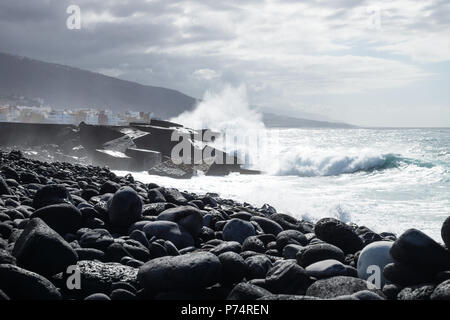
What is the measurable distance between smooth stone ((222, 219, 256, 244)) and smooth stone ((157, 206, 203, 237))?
0.86 ft

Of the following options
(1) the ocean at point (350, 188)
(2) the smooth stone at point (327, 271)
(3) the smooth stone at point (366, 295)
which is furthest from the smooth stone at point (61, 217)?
(1) the ocean at point (350, 188)

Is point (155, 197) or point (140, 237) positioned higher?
point (155, 197)

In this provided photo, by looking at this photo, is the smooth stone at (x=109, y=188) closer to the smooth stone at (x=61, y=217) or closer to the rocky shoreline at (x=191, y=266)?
the rocky shoreline at (x=191, y=266)

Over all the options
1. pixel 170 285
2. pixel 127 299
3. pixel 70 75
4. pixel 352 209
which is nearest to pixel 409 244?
pixel 170 285

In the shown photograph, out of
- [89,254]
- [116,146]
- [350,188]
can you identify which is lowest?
[350,188]

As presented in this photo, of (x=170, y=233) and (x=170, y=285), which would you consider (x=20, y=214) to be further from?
(x=170, y=285)

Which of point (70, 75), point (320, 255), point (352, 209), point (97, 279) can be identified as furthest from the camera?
point (70, 75)

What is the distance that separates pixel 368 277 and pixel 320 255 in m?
0.40

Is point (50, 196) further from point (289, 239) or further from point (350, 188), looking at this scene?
point (350, 188)

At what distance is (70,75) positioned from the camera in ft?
487

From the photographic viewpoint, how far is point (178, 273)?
2744 millimetres

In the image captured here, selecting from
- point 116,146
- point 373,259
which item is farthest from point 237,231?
point 116,146

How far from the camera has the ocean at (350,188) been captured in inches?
368

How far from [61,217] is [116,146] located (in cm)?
1522
